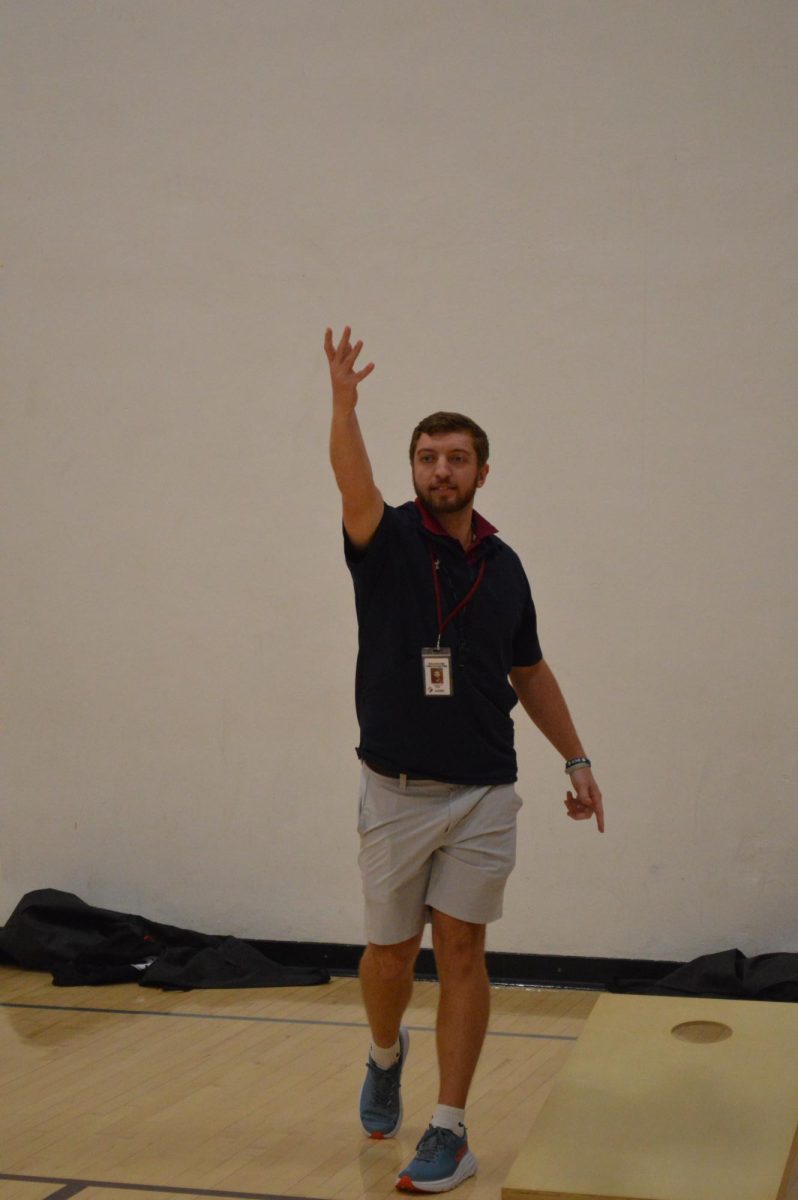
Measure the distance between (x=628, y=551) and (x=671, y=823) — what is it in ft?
3.06

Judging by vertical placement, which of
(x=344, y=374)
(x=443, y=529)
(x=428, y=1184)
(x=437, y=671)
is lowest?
(x=428, y=1184)

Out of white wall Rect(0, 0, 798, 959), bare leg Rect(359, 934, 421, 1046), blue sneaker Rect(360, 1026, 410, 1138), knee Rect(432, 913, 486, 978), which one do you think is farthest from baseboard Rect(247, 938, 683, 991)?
knee Rect(432, 913, 486, 978)

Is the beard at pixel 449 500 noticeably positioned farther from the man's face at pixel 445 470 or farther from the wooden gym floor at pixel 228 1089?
the wooden gym floor at pixel 228 1089

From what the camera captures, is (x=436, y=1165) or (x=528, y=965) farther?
(x=528, y=965)

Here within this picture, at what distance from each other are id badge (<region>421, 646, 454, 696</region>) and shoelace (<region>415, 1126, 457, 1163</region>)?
924 millimetres

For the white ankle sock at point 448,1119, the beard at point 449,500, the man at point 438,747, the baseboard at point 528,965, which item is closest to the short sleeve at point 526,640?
the man at point 438,747

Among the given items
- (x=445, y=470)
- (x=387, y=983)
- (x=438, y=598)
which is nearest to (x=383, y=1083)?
(x=387, y=983)

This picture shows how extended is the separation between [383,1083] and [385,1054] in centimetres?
10

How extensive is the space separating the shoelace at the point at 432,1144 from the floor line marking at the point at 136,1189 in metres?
0.24

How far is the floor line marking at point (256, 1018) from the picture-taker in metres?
4.15

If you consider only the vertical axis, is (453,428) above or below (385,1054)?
above

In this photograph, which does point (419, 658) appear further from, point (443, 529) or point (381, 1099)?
point (381, 1099)

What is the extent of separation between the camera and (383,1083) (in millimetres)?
3223

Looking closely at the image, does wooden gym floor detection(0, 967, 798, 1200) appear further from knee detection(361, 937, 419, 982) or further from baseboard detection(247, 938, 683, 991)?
knee detection(361, 937, 419, 982)
